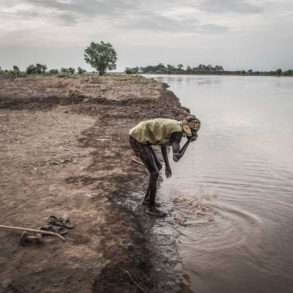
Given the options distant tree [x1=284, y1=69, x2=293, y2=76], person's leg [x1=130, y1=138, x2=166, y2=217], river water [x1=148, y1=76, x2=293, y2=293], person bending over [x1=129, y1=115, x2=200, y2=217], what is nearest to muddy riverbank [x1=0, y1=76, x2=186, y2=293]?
person's leg [x1=130, y1=138, x2=166, y2=217]

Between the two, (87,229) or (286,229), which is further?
(286,229)

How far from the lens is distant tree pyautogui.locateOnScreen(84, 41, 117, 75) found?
72.7 meters

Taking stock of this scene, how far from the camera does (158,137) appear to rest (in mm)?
→ 5656

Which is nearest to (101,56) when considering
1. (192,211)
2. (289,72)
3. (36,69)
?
(36,69)

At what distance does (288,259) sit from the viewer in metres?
4.87

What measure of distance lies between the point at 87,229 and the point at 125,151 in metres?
5.30

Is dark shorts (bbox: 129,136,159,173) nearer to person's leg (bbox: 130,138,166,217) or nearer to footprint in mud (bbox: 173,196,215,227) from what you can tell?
person's leg (bbox: 130,138,166,217)

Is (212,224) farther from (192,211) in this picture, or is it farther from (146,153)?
(146,153)

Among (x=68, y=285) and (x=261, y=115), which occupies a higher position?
(x=68, y=285)

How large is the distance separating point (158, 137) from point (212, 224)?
67.4 inches

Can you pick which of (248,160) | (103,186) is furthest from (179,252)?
(248,160)

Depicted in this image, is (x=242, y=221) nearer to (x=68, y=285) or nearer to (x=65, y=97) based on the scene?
(x=68, y=285)

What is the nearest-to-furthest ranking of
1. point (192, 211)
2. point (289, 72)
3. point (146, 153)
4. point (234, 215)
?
point (146, 153)
point (234, 215)
point (192, 211)
point (289, 72)

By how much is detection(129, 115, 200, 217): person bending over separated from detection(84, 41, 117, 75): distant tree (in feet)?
228
